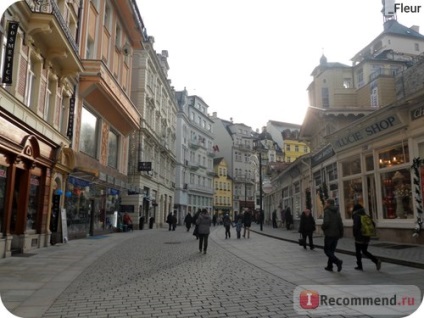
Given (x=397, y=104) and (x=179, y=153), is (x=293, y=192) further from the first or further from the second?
(x=179, y=153)

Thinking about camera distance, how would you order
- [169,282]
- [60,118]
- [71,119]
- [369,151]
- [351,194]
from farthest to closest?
[351,194]
[71,119]
[369,151]
[60,118]
[169,282]

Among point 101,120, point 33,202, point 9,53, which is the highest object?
point 101,120

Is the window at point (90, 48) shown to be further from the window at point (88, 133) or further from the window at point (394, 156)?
the window at point (394, 156)

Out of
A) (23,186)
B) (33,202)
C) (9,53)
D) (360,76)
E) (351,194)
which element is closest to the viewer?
(9,53)

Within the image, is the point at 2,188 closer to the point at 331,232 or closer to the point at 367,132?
the point at 331,232

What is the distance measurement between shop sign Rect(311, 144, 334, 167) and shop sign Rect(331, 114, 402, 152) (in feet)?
4.20

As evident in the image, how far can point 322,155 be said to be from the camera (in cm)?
2403

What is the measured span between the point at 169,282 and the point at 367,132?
1276cm

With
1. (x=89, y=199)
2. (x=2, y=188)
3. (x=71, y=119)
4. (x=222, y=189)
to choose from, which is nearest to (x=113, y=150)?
(x=89, y=199)

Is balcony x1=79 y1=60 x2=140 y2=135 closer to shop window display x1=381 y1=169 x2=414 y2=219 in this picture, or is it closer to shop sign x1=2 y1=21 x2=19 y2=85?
shop sign x1=2 y1=21 x2=19 y2=85

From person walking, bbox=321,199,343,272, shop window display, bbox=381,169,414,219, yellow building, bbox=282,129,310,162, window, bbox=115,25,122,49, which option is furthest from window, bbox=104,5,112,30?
yellow building, bbox=282,129,310,162

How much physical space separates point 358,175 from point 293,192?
1529 centimetres

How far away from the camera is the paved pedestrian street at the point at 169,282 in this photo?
5.91m

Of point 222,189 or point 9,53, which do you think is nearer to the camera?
point 9,53
